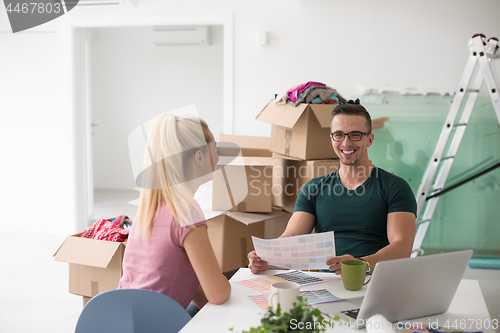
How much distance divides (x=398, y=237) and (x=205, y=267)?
83cm

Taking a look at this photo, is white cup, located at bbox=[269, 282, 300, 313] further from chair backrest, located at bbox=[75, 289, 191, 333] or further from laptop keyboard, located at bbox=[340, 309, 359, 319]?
chair backrest, located at bbox=[75, 289, 191, 333]

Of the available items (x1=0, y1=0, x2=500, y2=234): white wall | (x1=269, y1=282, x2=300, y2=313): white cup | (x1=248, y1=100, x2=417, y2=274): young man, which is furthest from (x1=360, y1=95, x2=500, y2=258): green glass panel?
(x1=269, y1=282, x2=300, y2=313): white cup

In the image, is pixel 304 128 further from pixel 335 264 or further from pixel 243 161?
pixel 335 264

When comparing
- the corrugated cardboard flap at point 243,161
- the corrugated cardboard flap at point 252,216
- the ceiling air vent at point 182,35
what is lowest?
the corrugated cardboard flap at point 252,216

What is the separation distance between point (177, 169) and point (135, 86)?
5.83 m

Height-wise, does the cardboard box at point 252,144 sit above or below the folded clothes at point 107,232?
above

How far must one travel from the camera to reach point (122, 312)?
109cm

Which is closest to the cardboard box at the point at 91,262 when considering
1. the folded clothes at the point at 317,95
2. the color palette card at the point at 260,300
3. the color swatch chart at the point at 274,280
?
the color swatch chart at the point at 274,280

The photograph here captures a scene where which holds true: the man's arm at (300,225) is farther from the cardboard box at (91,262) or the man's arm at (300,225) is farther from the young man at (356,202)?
the cardboard box at (91,262)

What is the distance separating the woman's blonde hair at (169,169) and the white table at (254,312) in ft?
0.84

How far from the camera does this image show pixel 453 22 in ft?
11.1

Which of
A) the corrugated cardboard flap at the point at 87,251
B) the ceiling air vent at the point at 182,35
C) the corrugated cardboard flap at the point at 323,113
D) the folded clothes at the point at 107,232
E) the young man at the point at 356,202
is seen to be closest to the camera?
the young man at the point at 356,202

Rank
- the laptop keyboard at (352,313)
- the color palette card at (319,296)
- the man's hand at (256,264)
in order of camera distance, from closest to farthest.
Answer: the laptop keyboard at (352,313), the color palette card at (319,296), the man's hand at (256,264)

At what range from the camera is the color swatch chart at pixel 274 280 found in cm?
124
